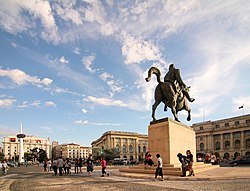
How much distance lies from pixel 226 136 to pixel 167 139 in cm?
9152

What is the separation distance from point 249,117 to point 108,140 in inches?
2434

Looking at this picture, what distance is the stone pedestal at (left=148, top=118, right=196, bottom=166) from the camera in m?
17.7

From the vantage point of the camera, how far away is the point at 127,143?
128 meters

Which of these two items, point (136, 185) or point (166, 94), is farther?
point (166, 94)

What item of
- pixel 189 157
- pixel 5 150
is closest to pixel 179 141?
pixel 189 157

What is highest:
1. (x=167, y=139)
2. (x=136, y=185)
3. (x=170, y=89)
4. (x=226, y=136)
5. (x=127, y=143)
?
(x=170, y=89)

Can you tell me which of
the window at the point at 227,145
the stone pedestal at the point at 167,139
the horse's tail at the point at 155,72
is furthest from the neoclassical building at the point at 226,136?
the horse's tail at the point at 155,72

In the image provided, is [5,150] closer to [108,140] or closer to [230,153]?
[108,140]

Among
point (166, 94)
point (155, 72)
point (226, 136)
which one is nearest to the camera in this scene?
point (166, 94)

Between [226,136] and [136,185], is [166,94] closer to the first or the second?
[136,185]

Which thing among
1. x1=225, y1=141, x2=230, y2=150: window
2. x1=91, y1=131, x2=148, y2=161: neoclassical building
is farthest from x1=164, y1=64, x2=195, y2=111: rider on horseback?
x1=91, y1=131, x2=148, y2=161: neoclassical building

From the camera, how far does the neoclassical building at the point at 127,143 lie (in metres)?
123

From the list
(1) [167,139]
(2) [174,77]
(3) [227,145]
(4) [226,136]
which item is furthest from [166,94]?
(3) [227,145]

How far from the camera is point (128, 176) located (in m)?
17.0
